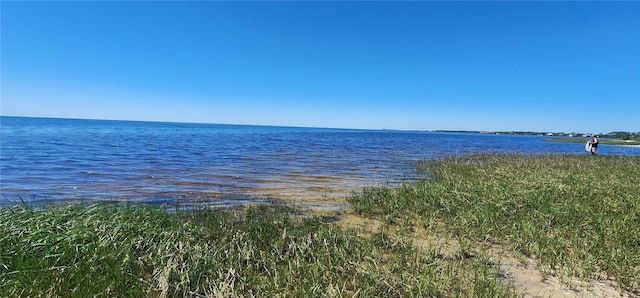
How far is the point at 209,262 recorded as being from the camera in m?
4.91

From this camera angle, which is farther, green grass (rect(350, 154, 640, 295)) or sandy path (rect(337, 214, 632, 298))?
green grass (rect(350, 154, 640, 295))

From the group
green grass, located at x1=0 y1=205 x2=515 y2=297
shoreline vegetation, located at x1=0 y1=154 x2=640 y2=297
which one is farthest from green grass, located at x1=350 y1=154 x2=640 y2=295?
green grass, located at x1=0 y1=205 x2=515 y2=297

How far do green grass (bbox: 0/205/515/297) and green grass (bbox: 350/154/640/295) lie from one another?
1482 mm

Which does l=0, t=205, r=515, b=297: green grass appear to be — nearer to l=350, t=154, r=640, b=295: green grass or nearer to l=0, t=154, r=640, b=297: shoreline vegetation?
l=0, t=154, r=640, b=297: shoreline vegetation

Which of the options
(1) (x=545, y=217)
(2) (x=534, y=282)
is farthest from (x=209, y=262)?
(1) (x=545, y=217)

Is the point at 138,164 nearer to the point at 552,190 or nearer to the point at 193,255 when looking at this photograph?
the point at 193,255

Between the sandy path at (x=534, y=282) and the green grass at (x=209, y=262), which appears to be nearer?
the green grass at (x=209, y=262)

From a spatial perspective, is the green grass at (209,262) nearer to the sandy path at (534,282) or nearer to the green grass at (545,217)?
the sandy path at (534,282)

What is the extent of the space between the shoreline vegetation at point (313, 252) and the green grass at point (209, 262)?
2 centimetres

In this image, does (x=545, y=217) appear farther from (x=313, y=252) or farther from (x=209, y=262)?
(x=209, y=262)

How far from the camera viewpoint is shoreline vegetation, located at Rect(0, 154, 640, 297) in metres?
4.32

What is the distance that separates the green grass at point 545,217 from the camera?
529 cm

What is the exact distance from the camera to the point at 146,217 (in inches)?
261

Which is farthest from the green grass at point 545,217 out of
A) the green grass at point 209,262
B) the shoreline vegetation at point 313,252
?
the green grass at point 209,262
